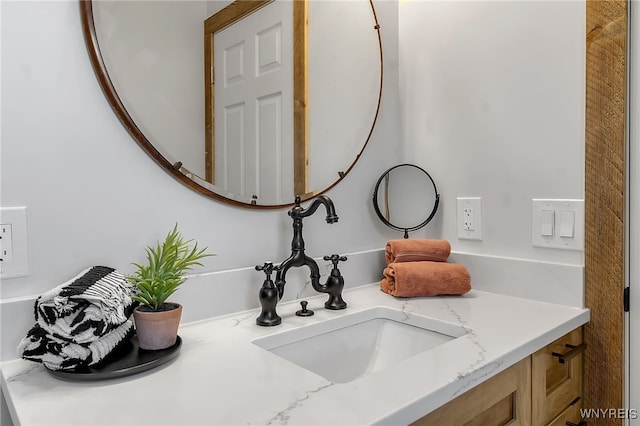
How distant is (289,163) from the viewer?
1.20 metres

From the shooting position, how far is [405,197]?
150 centimetres

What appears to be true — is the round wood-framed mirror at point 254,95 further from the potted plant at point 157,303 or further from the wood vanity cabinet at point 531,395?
the wood vanity cabinet at point 531,395

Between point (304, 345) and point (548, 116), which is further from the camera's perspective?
point (548, 116)

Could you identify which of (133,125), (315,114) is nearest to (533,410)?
(315,114)

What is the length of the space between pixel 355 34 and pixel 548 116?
64 cm

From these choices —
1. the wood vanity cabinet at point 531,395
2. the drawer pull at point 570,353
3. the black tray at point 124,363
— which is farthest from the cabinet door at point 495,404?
the black tray at point 124,363

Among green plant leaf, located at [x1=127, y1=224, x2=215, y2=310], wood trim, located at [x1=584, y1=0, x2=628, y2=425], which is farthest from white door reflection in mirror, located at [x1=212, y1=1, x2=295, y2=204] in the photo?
wood trim, located at [x1=584, y1=0, x2=628, y2=425]

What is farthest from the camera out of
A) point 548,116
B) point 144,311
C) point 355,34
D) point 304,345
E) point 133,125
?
point 355,34

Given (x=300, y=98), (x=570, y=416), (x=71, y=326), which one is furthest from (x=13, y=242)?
(x=570, y=416)

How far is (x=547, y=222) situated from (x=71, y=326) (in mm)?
1146

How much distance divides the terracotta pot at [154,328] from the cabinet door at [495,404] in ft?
1.52

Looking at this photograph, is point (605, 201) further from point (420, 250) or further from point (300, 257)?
point (300, 257)

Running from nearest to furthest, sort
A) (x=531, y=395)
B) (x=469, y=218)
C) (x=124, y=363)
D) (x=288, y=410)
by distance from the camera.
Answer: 1. (x=288, y=410)
2. (x=124, y=363)
3. (x=531, y=395)
4. (x=469, y=218)

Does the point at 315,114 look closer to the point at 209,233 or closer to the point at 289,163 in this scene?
the point at 289,163
